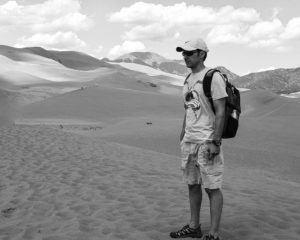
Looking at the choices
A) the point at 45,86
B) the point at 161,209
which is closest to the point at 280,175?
the point at 161,209

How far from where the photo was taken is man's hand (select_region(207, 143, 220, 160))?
3746 mm

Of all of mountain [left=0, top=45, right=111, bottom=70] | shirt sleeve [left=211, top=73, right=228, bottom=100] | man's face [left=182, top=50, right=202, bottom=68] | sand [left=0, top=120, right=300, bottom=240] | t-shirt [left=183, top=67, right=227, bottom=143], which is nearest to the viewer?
shirt sleeve [left=211, top=73, right=228, bottom=100]

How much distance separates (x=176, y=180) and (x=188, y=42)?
3830 millimetres

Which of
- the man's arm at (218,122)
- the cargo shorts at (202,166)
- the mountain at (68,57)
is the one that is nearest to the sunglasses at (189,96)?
the man's arm at (218,122)

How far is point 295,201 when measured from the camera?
19.5 ft

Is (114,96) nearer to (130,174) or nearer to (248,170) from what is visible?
(248,170)

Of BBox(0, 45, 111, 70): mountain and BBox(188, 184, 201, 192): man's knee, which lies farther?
BBox(0, 45, 111, 70): mountain

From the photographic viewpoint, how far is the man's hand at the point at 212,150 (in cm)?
375

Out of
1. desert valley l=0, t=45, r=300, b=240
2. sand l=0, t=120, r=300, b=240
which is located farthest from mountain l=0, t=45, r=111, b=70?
sand l=0, t=120, r=300, b=240

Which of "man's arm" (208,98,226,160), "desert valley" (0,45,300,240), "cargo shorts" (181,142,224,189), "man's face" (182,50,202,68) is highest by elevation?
"man's face" (182,50,202,68)

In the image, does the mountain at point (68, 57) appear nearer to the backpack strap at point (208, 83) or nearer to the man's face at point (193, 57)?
the man's face at point (193, 57)

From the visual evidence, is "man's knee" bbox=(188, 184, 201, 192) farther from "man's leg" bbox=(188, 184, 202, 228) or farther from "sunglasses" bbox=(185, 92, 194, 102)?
"sunglasses" bbox=(185, 92, 194, 102)

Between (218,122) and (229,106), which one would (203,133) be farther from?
(229,106)

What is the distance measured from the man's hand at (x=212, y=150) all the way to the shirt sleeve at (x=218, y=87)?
394 millimetres
